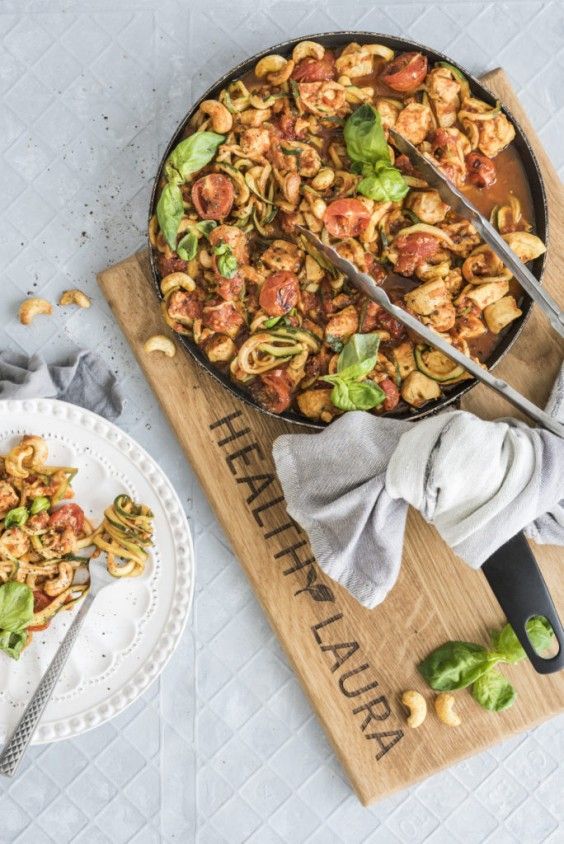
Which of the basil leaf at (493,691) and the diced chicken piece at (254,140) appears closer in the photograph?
the diced chicken piece at (254,140)

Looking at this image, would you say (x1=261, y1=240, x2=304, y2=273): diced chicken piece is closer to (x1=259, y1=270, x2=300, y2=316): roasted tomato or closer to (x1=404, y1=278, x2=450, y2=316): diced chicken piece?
(x1=259, y1=270, x2=300, y2=316): roasted tomato

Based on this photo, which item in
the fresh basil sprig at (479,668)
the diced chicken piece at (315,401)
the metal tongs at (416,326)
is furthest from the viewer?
the fresh basil sprig at (479,668)

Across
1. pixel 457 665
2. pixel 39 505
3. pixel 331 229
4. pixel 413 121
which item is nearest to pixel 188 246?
pixel 331 229

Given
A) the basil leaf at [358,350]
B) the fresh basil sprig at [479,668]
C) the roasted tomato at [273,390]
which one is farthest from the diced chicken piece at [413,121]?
the fresh basil sprig at [479,668]

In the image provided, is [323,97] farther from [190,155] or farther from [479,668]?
[479,668]

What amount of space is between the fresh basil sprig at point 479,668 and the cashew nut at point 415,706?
39 millimetres

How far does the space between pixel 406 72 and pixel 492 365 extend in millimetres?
565

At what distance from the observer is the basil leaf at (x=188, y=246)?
5.22ft

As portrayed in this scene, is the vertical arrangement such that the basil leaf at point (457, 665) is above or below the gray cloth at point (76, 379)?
below

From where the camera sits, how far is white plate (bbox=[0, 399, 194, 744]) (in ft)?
5.57

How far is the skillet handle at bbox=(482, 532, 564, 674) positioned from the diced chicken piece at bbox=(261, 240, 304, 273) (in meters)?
0.65

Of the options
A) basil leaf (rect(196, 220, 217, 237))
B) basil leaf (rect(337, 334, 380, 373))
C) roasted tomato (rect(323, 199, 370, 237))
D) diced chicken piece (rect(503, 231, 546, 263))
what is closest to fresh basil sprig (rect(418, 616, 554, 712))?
basil leaf (rect(337, 334, 380, 373))

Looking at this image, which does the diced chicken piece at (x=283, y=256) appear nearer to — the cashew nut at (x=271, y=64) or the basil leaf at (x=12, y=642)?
the cashew nut at (x=271, y=64)

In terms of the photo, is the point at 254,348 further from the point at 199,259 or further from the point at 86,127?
the point at 86,127
